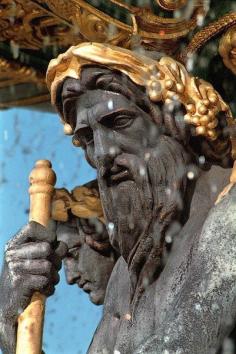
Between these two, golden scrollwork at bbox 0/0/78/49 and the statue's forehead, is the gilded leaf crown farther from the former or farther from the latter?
the statue's forehead

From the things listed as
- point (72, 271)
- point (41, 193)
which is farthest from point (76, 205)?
point (41, 193)

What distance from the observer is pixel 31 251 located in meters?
4.01

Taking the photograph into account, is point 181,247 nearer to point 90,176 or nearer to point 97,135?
point 97,135

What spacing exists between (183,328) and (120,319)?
41cm

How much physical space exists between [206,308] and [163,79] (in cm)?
53

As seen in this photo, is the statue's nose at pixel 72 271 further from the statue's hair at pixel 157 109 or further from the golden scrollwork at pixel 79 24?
the statue's hair at pixel 157 109

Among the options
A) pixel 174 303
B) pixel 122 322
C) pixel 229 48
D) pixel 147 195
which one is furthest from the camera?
pixel 229 48

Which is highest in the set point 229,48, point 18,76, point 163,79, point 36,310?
point 163,79

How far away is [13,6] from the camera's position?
16.4 feet

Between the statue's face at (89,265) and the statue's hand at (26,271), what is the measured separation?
345mm

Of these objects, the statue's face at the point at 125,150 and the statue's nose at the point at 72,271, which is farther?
the statue's nose at the point at 72,271

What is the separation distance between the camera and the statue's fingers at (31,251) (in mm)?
3992

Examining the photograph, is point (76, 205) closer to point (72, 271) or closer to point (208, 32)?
point (72, 271)

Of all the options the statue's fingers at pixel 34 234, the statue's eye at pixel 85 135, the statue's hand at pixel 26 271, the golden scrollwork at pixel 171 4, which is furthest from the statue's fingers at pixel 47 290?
the golden scrollwork at pixel 171 4
